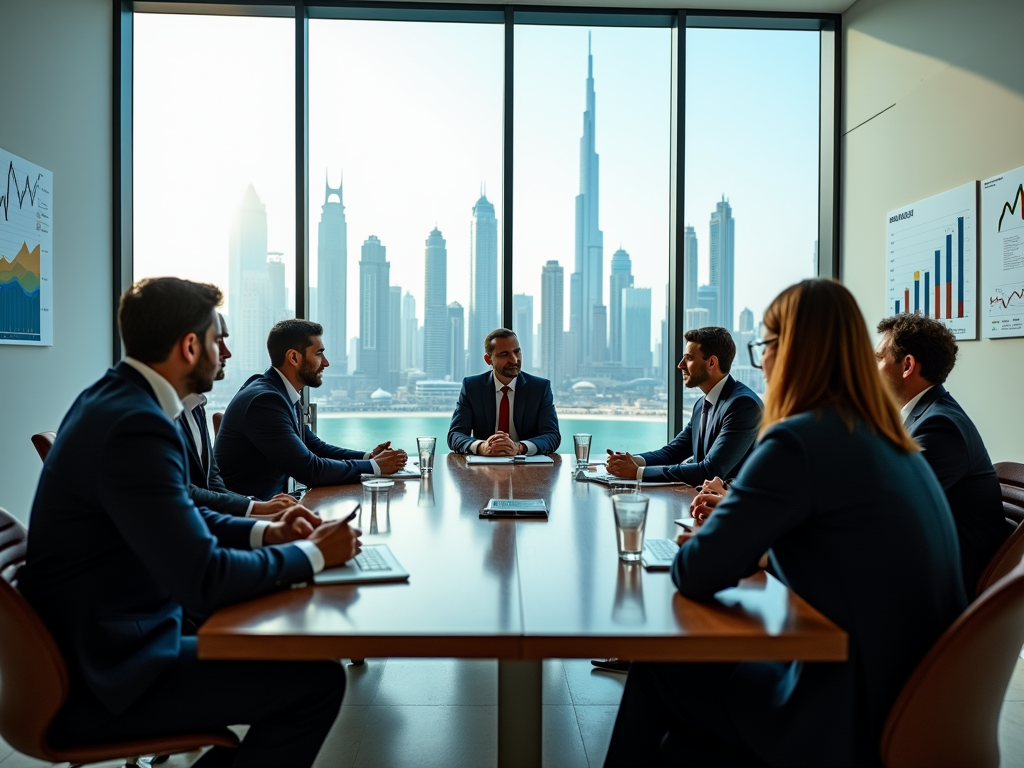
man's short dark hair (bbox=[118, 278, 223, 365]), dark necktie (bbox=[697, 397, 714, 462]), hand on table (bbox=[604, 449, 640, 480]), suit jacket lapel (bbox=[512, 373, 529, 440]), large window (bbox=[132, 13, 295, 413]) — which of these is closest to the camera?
man's short dark hair (bbox=[118, 278, 223, 365])

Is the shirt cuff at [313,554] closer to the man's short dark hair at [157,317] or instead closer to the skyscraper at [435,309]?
the man's short dark hair at [157,317]

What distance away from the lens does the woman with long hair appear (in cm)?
146

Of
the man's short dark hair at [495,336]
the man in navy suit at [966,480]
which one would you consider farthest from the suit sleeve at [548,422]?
the man in navy suit at [966,480]

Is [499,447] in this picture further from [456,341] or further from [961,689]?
[961,689]

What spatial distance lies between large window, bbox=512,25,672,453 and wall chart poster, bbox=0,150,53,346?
8.93 feet

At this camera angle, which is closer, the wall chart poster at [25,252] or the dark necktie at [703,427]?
the dark necktie at [703,427]

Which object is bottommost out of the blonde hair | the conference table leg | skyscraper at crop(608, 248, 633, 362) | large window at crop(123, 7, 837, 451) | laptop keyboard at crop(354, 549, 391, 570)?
the conference table leg

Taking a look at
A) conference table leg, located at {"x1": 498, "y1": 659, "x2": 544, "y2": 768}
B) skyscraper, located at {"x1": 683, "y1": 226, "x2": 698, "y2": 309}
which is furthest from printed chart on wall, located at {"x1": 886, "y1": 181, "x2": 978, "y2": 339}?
conference table leg, located at {"x1": 498, "y1": 659, "x2": 544, "y2": 768}

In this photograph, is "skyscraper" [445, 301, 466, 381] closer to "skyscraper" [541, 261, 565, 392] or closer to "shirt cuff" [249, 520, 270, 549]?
"skyscraper" [541, 261, 565, 392]

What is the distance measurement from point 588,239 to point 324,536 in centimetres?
404

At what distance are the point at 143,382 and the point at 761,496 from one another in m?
1.30

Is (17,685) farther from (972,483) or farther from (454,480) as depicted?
(972,483)

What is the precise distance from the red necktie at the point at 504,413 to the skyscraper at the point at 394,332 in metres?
1.26

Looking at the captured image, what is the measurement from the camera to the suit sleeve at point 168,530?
1.49 m
